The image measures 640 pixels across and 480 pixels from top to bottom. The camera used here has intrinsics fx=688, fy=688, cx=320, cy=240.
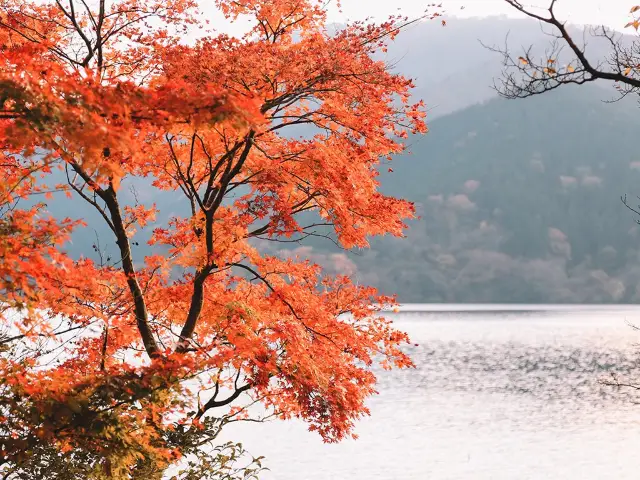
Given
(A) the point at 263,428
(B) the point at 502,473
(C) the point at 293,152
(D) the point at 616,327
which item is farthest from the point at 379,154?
(D) the point at 616,327

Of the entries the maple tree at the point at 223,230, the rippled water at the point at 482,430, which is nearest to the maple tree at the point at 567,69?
the maple tree at the point at 223,230

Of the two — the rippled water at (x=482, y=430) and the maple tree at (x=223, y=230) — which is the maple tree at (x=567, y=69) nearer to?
the maple tree at (x=223, y=230)

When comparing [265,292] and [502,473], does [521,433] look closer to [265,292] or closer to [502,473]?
[502,473]

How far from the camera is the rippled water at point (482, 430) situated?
102ft

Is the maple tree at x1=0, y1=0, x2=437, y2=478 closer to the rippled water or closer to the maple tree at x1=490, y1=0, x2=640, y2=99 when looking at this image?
the maple tree at x1=490, y1=0, x2=640, y2=99

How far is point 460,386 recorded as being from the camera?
59.9 metres

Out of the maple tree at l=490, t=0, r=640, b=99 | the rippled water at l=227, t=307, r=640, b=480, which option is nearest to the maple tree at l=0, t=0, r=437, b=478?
the maple tree at l=490, t=0, r=640, b=99

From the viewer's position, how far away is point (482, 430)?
133 feet

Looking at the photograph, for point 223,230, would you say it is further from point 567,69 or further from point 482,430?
point 482,430

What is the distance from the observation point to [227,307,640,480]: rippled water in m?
31.2

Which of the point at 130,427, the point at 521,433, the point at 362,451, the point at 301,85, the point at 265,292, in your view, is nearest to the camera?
the point at 130,427

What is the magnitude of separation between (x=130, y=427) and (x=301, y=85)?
6.00 metres

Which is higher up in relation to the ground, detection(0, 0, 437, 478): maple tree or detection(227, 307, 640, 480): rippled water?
detection(0, 0, 437, 478): maple tree

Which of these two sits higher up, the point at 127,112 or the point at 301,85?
the point at 301,85
